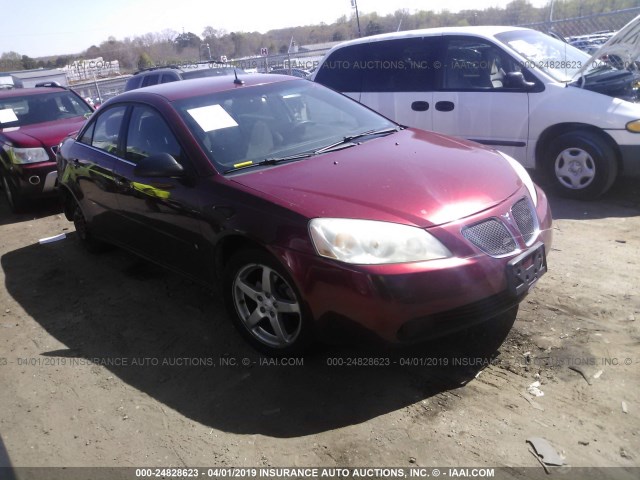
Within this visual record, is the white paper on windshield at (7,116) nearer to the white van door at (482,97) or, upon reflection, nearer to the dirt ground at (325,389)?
the dirt ground at (325,389)

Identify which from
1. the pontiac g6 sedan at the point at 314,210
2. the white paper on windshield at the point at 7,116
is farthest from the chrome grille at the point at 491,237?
the white paper on windshield at the point at 7,116

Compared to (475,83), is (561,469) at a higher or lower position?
lower

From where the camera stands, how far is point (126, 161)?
4320 mm

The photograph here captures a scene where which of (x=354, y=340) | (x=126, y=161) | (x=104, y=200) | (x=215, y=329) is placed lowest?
(x=215, y=329)

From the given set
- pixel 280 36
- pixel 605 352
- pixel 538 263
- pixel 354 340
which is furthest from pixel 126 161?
pixel 280 36

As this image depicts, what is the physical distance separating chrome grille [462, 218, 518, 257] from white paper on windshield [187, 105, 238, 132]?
6.04 feet

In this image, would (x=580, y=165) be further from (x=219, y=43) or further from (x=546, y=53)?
(x=219, y=43)

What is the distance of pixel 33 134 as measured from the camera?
7.45 meters

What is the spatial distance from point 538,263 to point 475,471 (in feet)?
4.01

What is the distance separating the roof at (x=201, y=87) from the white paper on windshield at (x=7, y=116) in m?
4.43

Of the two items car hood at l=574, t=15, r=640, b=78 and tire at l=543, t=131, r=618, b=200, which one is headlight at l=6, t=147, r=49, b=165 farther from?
car hood at l=574, t=15, r=640, b=78

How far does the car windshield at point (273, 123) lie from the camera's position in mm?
3635

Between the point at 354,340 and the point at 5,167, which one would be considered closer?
the point at 354,340

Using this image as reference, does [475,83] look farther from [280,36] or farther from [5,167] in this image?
[280,36]
